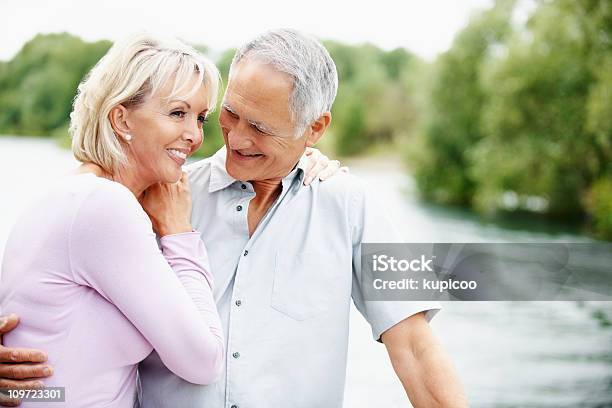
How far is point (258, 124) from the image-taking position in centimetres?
145

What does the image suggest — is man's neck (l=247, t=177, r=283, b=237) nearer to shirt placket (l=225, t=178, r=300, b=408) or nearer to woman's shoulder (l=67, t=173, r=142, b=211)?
shirt placket (l=225, t=178, r=300, b=408)

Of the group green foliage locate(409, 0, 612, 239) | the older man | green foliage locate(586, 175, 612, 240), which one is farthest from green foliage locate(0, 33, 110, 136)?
green foliage locate(586, 175, 612, 240)

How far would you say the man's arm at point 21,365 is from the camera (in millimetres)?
1208

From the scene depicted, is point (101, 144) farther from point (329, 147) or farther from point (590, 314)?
point (329, 147)

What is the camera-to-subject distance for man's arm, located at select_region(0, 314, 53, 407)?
121cm

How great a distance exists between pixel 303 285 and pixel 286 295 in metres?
0.04

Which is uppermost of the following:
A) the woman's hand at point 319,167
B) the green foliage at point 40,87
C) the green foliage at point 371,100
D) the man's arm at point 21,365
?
the woman's hand at point 319,167

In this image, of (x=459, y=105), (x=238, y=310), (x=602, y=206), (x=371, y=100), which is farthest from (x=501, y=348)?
(x=371, y=100)

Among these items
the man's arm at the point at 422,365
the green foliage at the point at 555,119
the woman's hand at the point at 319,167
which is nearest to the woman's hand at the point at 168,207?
the woman's hand at the point at 319,167

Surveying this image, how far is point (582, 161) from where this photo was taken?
12.2 metres

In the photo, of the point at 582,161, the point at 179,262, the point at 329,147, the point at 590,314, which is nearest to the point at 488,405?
the point at 590,314

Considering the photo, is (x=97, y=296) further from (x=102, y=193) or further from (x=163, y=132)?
(x=163, y=132)

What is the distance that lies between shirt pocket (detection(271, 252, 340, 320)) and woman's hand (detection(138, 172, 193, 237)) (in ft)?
0.65

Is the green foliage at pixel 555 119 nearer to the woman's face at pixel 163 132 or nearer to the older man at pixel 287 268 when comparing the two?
the older man at pixel 287 268
